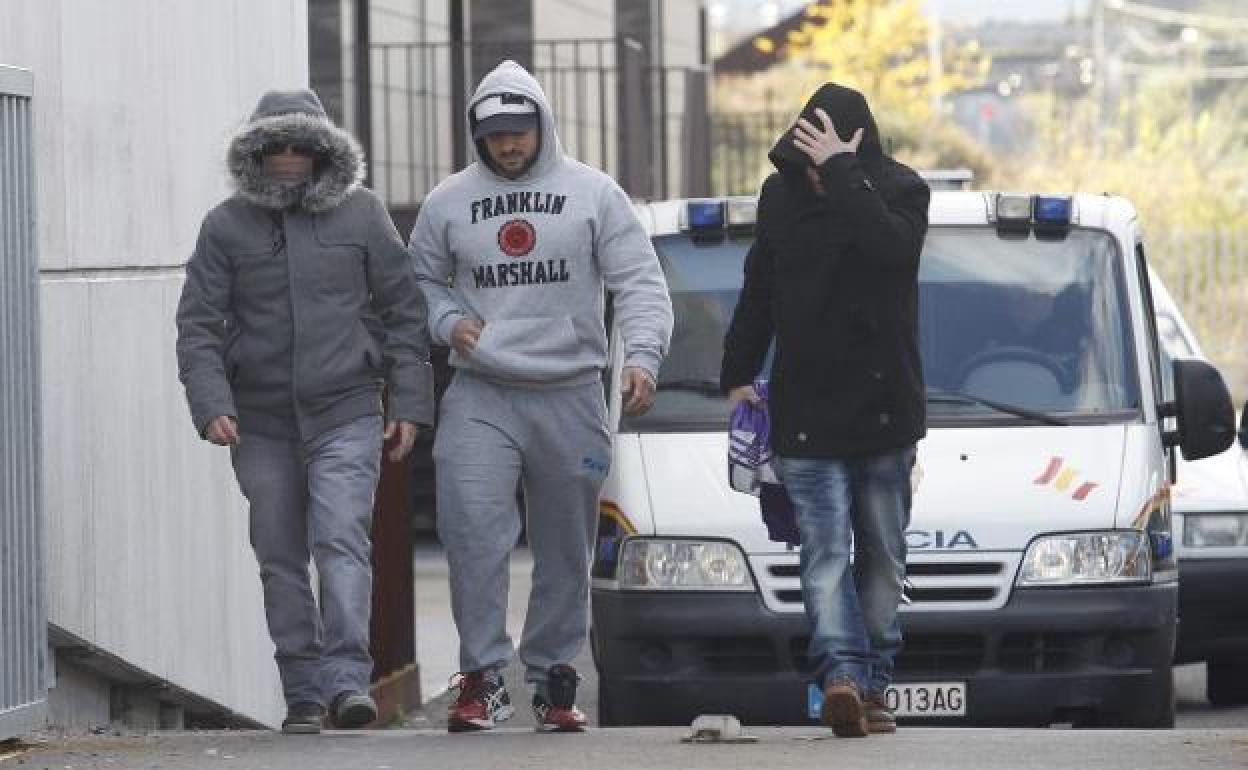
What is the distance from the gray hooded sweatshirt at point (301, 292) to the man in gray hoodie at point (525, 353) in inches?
6.2

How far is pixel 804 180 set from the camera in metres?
7.28

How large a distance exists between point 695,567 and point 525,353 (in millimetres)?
1277

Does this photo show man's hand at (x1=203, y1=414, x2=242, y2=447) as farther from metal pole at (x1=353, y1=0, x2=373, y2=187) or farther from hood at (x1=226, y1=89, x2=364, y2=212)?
metal pole at (x1=353, y1=0, x2=373, y2=187)

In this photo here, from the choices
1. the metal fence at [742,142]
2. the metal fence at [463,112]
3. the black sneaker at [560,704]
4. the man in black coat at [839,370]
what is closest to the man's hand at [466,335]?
the man in black coat at [839,370]

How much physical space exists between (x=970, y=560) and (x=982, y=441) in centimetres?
58

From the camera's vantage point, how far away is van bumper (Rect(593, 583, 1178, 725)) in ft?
27.6

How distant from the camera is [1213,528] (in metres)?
10.4

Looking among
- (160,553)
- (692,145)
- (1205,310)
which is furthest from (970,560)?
(1205,310)

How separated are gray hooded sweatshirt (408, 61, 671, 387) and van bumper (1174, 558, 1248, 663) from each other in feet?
11.3

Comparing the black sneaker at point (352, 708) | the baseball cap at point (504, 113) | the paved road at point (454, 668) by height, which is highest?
the baseball cap at point (504, 113)

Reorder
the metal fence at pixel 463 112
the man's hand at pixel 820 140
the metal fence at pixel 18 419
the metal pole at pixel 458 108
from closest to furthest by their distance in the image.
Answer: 1. the metal fence at pixel 18 419
2. the man's hand at pixel 820 140
3. the metal fence at pixel 463 112
4. the metal pole at pixel 458 108

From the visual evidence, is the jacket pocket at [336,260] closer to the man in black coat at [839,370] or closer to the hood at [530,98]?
the hood at [530,98]

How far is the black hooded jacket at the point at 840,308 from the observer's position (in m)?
7.26

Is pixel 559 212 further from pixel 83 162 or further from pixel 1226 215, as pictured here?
pixel 1226 215
